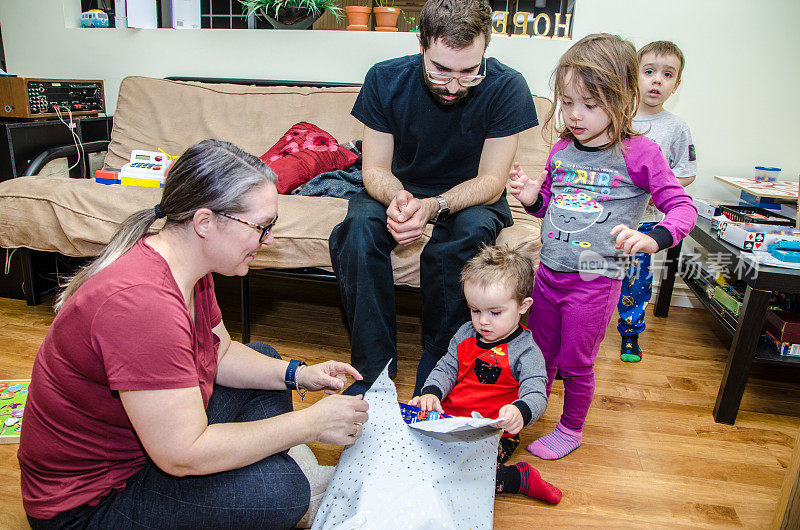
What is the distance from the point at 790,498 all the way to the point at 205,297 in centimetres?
110

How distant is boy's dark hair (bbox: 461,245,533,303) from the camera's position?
1373 millimetres

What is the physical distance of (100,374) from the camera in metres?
0.91

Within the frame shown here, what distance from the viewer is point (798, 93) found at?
2455 mm

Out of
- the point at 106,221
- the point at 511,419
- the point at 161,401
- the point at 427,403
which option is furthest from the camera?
the point at 106,221

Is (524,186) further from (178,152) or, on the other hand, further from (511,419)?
(178,152)

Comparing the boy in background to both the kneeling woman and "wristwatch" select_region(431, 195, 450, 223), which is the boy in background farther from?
the kneeling woman

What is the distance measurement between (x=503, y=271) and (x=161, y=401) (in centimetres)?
82

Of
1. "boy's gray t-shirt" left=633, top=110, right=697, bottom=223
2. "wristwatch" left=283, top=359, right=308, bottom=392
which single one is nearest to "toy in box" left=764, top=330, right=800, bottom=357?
"boy's gray t-shirt" left=633, top=110, right=697, bottom=223

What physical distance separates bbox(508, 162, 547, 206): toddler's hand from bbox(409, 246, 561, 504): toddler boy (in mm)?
189

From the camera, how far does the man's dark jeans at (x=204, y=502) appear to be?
38.9 inches

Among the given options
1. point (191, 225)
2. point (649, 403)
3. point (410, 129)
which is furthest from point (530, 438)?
point (191, 225)

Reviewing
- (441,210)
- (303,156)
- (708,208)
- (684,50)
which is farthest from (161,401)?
(684,50)

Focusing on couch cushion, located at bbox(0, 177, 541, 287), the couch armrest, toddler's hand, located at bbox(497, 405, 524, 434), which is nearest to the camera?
toddler's hand, located at bbox(497, 405, 524, 434)

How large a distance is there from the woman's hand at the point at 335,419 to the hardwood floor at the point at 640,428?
448 mm
